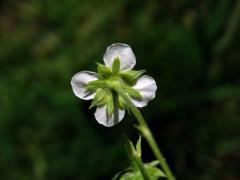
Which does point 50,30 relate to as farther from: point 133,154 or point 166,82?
point 133,154

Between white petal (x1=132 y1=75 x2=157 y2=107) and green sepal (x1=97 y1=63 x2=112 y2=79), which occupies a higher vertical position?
green sepal (x1=97 y1=63 x2=112 y2=79)

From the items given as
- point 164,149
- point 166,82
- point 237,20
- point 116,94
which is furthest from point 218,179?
point 116,94

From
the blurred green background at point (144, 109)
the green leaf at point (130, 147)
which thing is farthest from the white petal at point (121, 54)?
the blurred green background at point (144, 109)

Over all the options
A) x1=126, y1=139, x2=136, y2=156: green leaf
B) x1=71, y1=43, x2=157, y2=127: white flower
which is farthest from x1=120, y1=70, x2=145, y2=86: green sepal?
x1=126, y1=139, x2=136, y2=156: green leaf

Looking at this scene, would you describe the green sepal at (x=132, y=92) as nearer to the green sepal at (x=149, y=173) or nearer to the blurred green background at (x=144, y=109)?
the green sepal at (x=149, y=173)

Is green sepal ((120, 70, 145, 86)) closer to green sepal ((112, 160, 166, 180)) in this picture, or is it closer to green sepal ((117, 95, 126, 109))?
green sepal ((117, 95, 126, 109))

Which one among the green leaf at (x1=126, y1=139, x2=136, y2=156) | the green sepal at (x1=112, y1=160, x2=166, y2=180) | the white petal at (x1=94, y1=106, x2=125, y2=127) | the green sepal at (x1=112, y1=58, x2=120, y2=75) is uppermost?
the green sepal at (x1=112, y1=58, x2=120, y2=75)

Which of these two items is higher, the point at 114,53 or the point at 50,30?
the point at 50,30
